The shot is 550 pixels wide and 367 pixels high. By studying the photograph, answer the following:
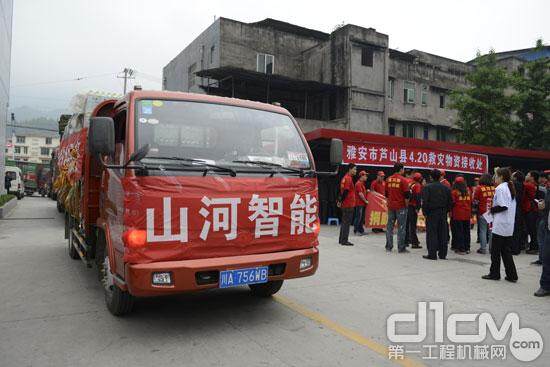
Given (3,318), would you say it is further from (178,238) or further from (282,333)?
(282,333)

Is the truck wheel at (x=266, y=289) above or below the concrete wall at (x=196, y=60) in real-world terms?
below

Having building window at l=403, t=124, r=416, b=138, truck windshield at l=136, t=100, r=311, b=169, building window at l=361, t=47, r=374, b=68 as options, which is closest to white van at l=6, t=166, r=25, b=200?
building window at l=361, t=47, r=374, b=68

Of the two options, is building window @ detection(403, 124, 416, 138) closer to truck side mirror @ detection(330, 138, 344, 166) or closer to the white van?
the white van

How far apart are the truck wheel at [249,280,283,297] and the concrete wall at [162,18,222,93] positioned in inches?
855

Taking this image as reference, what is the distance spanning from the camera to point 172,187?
3.77 meters

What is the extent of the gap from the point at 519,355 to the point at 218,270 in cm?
272

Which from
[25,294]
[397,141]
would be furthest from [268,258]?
[397,141]

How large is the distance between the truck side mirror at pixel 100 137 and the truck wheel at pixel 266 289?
2.41 m

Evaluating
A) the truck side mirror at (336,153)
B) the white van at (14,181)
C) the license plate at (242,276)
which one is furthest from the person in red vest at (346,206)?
the white van at (14,181)

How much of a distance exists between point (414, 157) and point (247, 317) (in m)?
13.1

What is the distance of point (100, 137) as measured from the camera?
3857 mm

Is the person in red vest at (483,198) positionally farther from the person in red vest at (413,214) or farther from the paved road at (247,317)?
the paved road at (247,317)

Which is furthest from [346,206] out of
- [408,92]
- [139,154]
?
[408,92]

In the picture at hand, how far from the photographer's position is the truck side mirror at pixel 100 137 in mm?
3840
